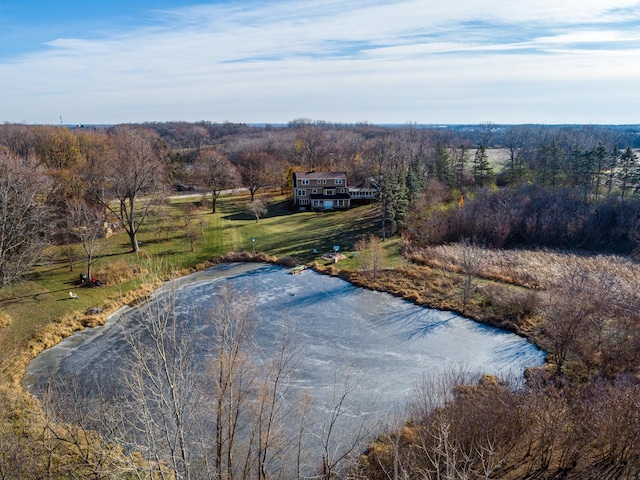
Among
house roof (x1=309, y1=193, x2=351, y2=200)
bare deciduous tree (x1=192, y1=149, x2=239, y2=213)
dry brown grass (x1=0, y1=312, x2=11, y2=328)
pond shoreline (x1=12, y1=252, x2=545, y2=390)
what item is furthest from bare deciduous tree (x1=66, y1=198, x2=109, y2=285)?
house roof (x1=309, y1=193, x2=351, y2=200)

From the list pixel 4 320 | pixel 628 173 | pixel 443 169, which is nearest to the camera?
pixel 4 320

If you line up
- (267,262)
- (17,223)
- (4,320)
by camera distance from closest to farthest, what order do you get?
(4,320), (17,223), (267,262)

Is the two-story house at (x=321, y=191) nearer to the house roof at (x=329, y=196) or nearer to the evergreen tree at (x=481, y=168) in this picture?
the house roof at (x=329, y=196)

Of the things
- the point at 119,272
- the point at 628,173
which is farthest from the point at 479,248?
the point at 628,173

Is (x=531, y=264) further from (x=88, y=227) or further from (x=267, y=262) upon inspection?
(x=88, y=227)

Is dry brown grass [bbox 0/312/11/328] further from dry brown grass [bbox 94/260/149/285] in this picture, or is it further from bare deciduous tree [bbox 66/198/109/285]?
dry brown grass [bbox 94/260/149/285]

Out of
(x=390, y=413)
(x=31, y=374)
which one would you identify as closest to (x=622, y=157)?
(x=390, y=413)
